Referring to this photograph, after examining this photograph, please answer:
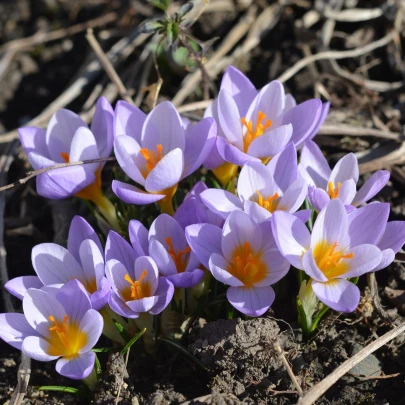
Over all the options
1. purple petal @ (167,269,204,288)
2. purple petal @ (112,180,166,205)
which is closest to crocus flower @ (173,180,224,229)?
purple petal @ (112,180,166,205)

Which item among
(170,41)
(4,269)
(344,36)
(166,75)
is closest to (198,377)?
(4,269)

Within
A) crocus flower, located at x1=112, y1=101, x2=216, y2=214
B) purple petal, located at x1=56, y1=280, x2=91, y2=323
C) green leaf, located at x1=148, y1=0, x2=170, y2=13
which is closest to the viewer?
purple petal, located at x1=56, y1=280, x2=91, y2=323

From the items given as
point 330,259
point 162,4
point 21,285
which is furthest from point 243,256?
point 162,4

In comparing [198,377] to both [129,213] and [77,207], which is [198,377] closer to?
[129,213]

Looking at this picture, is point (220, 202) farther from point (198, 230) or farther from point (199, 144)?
point (199, 144)

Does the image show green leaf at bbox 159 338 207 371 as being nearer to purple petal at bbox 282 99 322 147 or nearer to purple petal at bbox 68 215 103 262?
purple petal at bbox 68 215 103 262
